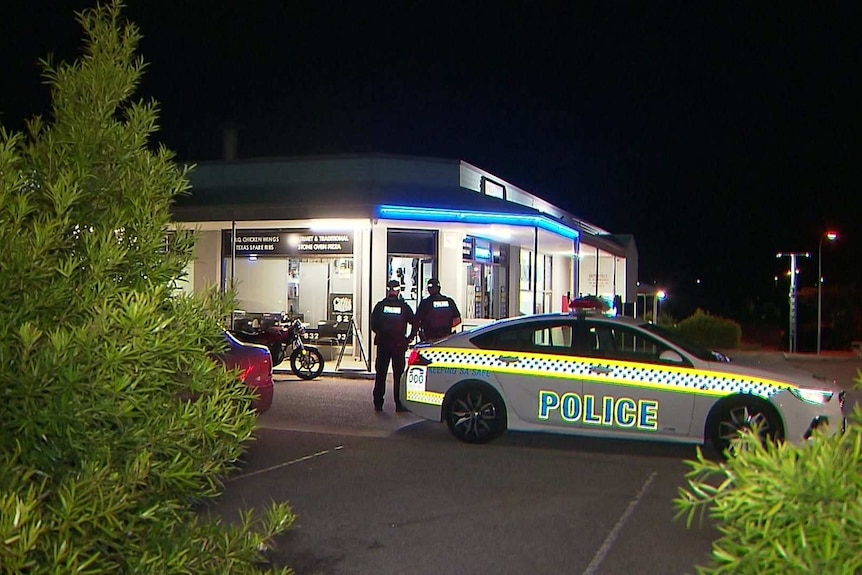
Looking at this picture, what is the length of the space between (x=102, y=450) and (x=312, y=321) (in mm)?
18787

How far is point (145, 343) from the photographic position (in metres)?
2.67

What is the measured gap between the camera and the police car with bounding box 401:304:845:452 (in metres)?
9.59

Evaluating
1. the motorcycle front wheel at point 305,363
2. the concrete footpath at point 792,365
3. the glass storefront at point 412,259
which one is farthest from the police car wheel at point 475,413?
→ the glass storefront at point 412,259

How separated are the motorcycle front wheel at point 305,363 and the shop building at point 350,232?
1.12 m

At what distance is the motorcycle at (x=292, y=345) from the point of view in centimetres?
1781

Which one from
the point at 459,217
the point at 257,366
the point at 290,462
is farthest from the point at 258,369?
the point at 459,217

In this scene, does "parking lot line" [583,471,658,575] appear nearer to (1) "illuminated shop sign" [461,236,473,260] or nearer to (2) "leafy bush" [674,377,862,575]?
(2) "leafy bush" [674,377,862,575]

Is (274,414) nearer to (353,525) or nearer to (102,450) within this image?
(353,525)

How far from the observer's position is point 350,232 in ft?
68.3

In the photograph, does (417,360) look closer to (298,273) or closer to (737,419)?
(737,419)

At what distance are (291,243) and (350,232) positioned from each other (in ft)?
5.02

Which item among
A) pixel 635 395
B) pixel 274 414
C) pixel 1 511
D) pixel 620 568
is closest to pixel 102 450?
pixel 1 511

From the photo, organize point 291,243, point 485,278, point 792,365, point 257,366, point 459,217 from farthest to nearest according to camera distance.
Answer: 1. point 485,278
2. point 792,365
3. point 291,243
4. point 459,217
5. point 257,366

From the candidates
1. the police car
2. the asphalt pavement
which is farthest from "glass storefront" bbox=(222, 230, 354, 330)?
the police car
